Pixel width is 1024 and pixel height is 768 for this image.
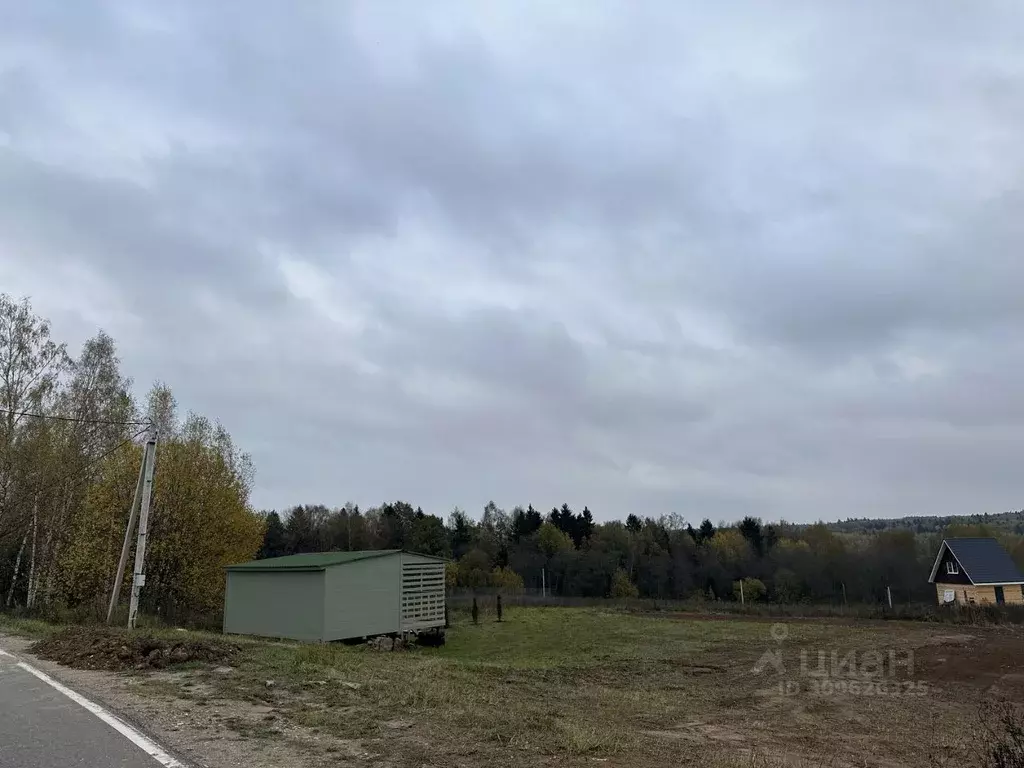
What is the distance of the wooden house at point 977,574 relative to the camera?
39344 millimetres

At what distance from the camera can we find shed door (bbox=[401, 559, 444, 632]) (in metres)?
25.5

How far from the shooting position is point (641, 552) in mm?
78562

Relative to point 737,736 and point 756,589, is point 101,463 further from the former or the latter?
point 756,589

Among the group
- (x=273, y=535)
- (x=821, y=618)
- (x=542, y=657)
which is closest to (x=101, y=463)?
(x=542, y=657)

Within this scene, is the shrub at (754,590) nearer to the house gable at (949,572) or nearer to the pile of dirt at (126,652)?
the house gable at (949,572)

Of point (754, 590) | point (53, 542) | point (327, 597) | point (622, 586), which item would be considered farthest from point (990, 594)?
point (53, 542)

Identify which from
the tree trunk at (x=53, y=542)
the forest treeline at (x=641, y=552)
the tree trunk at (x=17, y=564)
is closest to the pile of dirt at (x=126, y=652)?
the tree trunk at (x=17, y=564)

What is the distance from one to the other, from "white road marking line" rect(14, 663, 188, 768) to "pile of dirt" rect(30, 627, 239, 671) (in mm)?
1295

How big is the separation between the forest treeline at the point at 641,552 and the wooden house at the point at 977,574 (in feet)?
12.3

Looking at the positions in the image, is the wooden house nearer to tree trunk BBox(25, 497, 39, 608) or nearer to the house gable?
the house gable

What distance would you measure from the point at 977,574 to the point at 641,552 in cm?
4141

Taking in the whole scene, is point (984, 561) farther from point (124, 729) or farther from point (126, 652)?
point (124, 729)

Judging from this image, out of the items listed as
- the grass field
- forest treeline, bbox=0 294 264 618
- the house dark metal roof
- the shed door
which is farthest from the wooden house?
forest treeline, bbox=0 294 264 618

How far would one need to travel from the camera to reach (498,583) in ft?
215
